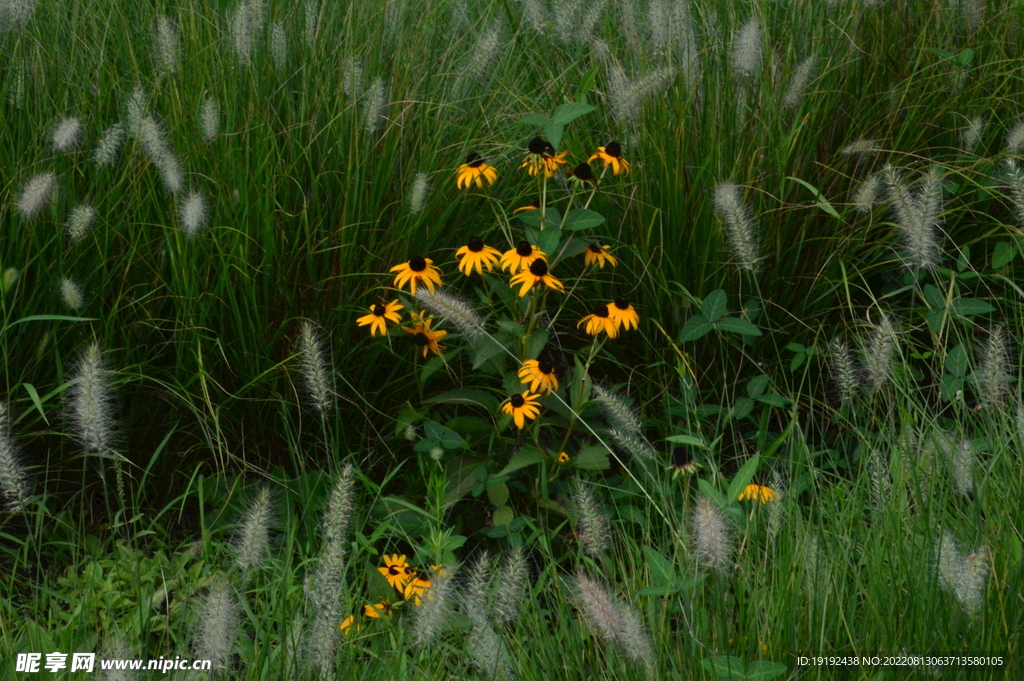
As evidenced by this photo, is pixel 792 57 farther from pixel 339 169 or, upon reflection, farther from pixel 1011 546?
pixel 1011 546

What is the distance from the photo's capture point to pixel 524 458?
2.17m

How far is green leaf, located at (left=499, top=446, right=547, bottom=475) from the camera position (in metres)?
2.15

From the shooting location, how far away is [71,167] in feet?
7.97

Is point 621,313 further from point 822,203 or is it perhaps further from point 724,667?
point 724,667

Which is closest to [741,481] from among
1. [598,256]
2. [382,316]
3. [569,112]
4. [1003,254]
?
[598,256]

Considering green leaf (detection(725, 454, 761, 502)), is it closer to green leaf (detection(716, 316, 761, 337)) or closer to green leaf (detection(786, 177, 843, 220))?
green leaf (detection(716, 316, 761, 337))

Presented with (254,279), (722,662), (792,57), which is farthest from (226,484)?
(792,57)

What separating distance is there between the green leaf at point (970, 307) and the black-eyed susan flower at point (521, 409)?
3.36ft

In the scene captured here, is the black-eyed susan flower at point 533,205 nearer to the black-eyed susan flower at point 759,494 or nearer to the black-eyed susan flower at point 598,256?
the black-eyed susan flower at point 598,256

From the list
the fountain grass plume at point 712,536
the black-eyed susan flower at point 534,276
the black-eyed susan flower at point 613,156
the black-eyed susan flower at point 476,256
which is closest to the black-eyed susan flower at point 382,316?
the black-eyed susan flower at point 476,256

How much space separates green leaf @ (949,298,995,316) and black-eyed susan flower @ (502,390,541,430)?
1.02 metres

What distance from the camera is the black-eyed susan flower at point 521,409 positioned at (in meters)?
2.10

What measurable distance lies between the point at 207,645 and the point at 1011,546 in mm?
1272

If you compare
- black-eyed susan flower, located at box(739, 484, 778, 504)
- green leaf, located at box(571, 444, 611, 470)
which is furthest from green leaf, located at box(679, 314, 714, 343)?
black-eyed susan flower, located at box(739, 484, 778, 504)
